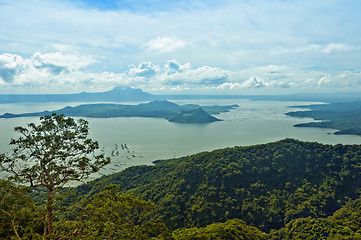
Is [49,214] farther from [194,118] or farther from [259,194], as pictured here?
[194,118]

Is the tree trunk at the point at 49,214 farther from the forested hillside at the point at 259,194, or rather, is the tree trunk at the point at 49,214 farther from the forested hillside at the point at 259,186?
the forested hillside at the point at 259,186

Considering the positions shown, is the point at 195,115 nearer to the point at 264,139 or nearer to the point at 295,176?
the point at 264,139

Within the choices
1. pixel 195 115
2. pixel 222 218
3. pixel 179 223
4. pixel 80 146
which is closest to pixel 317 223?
pixel 222 218

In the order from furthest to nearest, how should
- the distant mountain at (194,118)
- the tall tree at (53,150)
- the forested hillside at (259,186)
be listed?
the distant mountain at (194,118), the forested hillside at (259,186), the tall tree at (53,150)

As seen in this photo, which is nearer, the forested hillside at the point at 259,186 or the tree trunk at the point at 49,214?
the tree trunk at the point at 49,214

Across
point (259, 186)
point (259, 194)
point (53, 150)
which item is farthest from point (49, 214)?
point (259, 186)

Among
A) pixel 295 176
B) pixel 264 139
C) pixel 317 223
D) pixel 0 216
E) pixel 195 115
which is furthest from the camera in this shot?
pixel 195 115

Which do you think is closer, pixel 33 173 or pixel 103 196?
pixel 33 173

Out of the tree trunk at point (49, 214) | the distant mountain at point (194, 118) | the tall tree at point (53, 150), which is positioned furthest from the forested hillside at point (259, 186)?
the distant mountain at point (194, 118)
